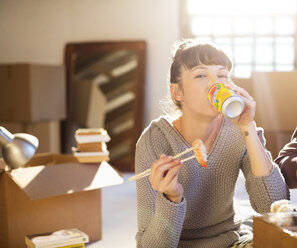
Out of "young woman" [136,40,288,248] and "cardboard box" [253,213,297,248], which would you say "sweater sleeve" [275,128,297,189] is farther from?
"cardboard box" [253,213,297,248]

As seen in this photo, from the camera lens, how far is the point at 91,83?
15.4 ft

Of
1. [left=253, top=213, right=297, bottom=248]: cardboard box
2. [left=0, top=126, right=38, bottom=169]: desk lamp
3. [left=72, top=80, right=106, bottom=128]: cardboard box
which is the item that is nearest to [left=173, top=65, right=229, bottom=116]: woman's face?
[left=253, top=213, right=297, bottom=248]: cardboard box

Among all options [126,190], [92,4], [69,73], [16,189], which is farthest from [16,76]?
[16,189]

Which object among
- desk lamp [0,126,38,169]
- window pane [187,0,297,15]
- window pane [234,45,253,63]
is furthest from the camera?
window pane [234,45,253,63]

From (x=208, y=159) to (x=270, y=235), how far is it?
0.53 meters

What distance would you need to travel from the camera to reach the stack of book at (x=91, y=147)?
103 inches

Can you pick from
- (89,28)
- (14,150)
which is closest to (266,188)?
(14,150)

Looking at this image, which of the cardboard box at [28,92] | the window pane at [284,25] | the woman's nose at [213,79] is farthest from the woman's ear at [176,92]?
the window pane at [284,25]

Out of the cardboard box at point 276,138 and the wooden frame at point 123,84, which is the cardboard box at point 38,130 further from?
the cardboard box at point 276,138

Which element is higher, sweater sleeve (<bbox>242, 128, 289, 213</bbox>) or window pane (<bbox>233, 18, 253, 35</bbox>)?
window pane (<bbox>233, 18, 253, 35</bbox>)

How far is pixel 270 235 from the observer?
1055 mm

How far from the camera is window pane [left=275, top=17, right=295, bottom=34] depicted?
14.2 ft

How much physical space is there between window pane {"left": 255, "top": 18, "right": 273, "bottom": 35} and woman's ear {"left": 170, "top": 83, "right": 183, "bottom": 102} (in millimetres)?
2967

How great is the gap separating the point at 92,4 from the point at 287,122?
2582 millimetres
